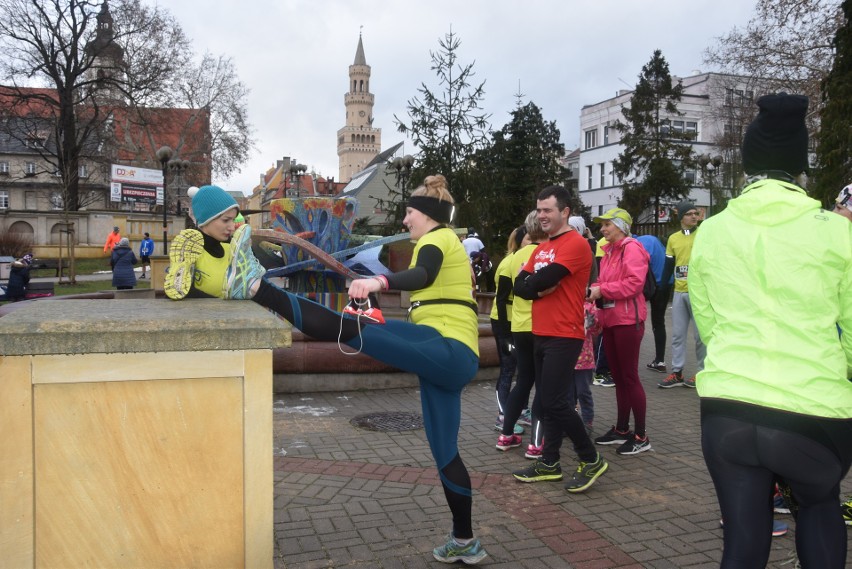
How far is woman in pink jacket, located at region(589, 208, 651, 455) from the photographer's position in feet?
19.0

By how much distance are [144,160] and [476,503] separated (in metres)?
53.7

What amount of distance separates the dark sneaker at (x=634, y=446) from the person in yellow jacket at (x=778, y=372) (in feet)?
11.9

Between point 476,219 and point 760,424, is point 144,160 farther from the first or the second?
point 760,424

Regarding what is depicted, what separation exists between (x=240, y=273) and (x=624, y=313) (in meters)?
3.44

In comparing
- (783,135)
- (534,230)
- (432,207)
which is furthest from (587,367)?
(783,135)

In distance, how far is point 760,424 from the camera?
2213 mm

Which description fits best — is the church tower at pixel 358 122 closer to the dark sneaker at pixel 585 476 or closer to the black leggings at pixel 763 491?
the dark sneaker at pixel 585 476

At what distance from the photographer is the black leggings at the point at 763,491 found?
2.21 meters

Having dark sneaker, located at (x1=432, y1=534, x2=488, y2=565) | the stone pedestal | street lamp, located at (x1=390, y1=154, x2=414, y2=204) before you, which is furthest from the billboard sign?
the stone pedestal

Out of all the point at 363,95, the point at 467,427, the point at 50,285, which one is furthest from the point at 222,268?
the point at 363,95

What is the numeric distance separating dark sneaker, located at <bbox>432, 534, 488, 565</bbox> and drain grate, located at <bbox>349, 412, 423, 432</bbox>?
2921mm

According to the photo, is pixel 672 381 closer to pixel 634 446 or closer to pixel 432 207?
pixel 634 446

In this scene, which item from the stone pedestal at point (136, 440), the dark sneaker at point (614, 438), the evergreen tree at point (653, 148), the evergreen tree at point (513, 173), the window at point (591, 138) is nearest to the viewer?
the stone pedestal at point (136, 440)

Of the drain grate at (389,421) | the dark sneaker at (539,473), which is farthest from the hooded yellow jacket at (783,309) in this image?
the drain grate at (389,421)
